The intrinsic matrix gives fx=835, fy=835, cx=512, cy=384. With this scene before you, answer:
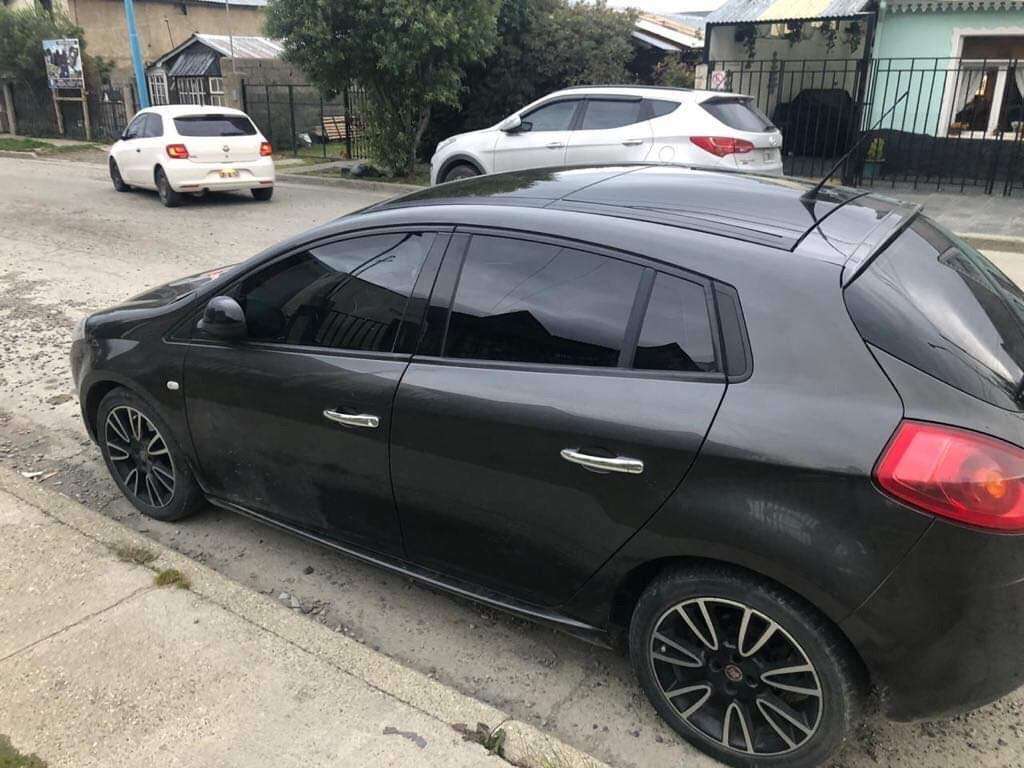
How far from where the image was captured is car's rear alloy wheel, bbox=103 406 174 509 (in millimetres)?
3918

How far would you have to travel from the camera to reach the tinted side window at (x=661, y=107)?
33.8 ft

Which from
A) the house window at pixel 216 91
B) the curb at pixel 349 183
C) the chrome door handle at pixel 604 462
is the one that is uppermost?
the house window at pixel 216 91

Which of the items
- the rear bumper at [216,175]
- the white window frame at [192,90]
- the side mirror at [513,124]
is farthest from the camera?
the white window frame at [192,90]

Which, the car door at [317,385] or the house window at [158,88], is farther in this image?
the house window at [158,88]

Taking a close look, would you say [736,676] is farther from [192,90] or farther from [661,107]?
[192,90]

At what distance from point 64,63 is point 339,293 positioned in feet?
94.1

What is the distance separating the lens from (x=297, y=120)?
23.8m

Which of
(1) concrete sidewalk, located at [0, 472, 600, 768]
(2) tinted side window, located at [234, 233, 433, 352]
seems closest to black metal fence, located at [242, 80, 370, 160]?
(2) tinted side window, located at [234, 233, 433, 352]

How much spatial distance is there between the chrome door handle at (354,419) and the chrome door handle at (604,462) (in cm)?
78

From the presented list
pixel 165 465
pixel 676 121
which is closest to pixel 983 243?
pixel 676 121

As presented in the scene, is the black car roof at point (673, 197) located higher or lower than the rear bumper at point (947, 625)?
higher

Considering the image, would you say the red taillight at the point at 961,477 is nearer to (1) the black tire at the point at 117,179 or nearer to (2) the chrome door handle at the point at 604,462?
(2) the chrome door handle at the point at 604,462

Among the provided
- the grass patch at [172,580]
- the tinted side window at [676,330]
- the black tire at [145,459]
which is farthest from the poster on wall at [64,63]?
the tinted side window at [676,330]

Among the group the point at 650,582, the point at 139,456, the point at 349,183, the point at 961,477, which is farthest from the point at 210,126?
the point at 961,477
